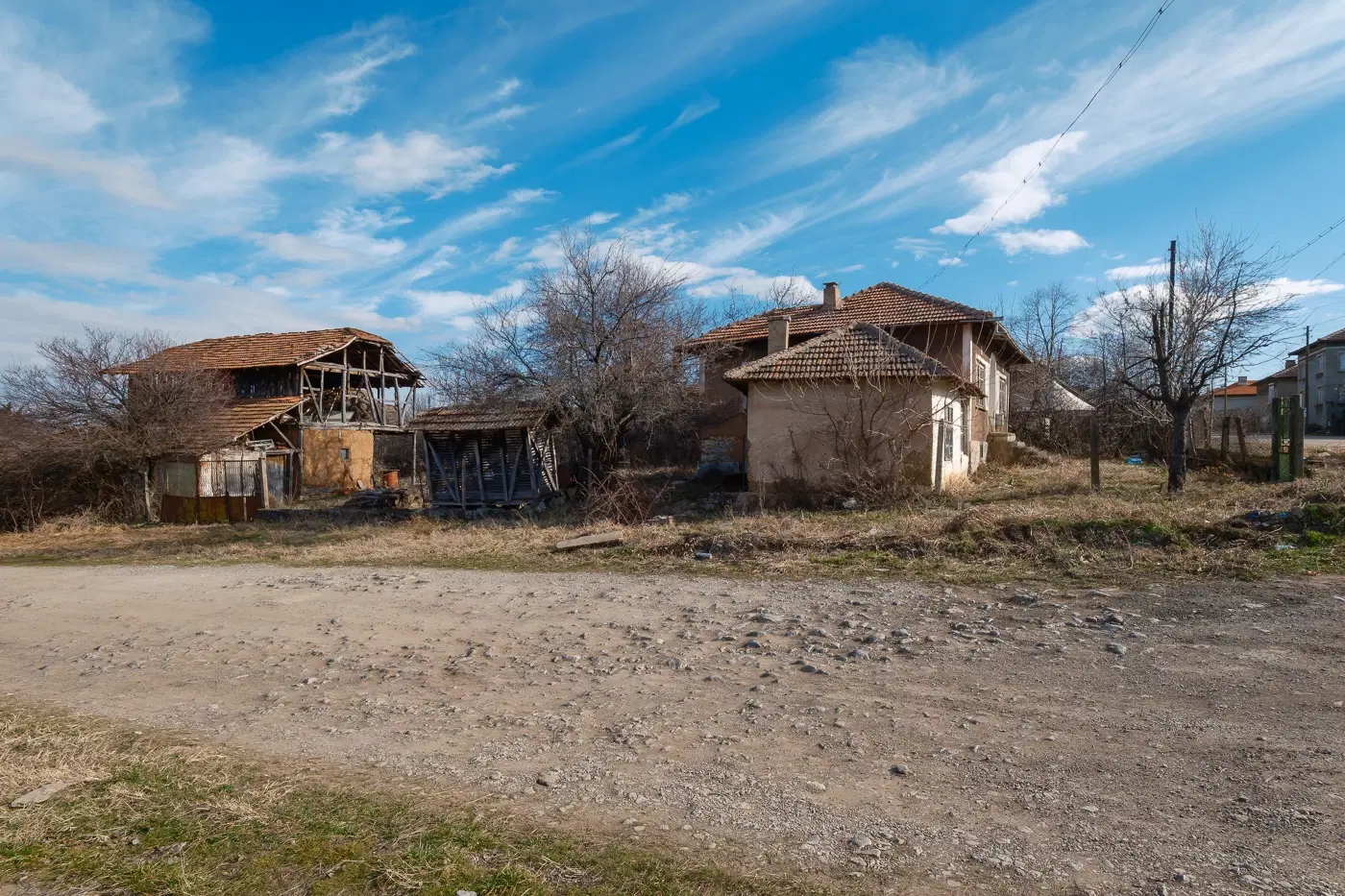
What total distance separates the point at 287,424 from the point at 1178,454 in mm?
26801

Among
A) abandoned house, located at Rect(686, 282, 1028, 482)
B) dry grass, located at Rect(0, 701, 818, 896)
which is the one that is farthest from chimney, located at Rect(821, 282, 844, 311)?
dry grass, located at Rect(0, 701, 818, 896)

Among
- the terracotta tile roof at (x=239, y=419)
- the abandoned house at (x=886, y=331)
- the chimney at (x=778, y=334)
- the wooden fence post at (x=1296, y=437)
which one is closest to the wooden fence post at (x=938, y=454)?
the abandoned house at (x=886, y=331)

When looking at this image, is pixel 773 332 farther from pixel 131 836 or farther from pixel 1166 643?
pixel 131 836

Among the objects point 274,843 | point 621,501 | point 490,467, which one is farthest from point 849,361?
point 274,843

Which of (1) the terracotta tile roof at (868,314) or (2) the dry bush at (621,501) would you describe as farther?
(1) the terracotta tile roof at (868,314)

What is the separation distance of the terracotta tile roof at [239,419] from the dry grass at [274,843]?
857 inches

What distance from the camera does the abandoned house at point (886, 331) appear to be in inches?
837

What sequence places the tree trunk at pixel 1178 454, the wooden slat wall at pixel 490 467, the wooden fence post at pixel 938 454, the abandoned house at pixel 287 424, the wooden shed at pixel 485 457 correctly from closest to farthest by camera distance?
1. the tree trunk at pixel 1178 454
2. the wooden fence post at pixel 938 454
3. the wooden shed at pixel 485 457
4. the wooden slat wall at pixel 490 467
5. the abandoned house at pixel 287 424

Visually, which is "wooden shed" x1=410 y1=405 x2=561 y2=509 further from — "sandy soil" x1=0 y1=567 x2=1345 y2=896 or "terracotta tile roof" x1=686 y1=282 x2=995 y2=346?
"sandy soil" x1=0 y1=567 x2=1345 y2=896

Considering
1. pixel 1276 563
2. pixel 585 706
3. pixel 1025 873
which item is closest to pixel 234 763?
pixel 585 706

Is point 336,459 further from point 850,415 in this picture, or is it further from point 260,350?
point 850,415

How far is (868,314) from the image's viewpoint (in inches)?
923

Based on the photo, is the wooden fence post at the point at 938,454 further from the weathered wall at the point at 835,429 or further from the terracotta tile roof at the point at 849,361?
the terracotta tile roof at the point at 849,361

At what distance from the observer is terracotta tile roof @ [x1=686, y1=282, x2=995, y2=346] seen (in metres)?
21.9
